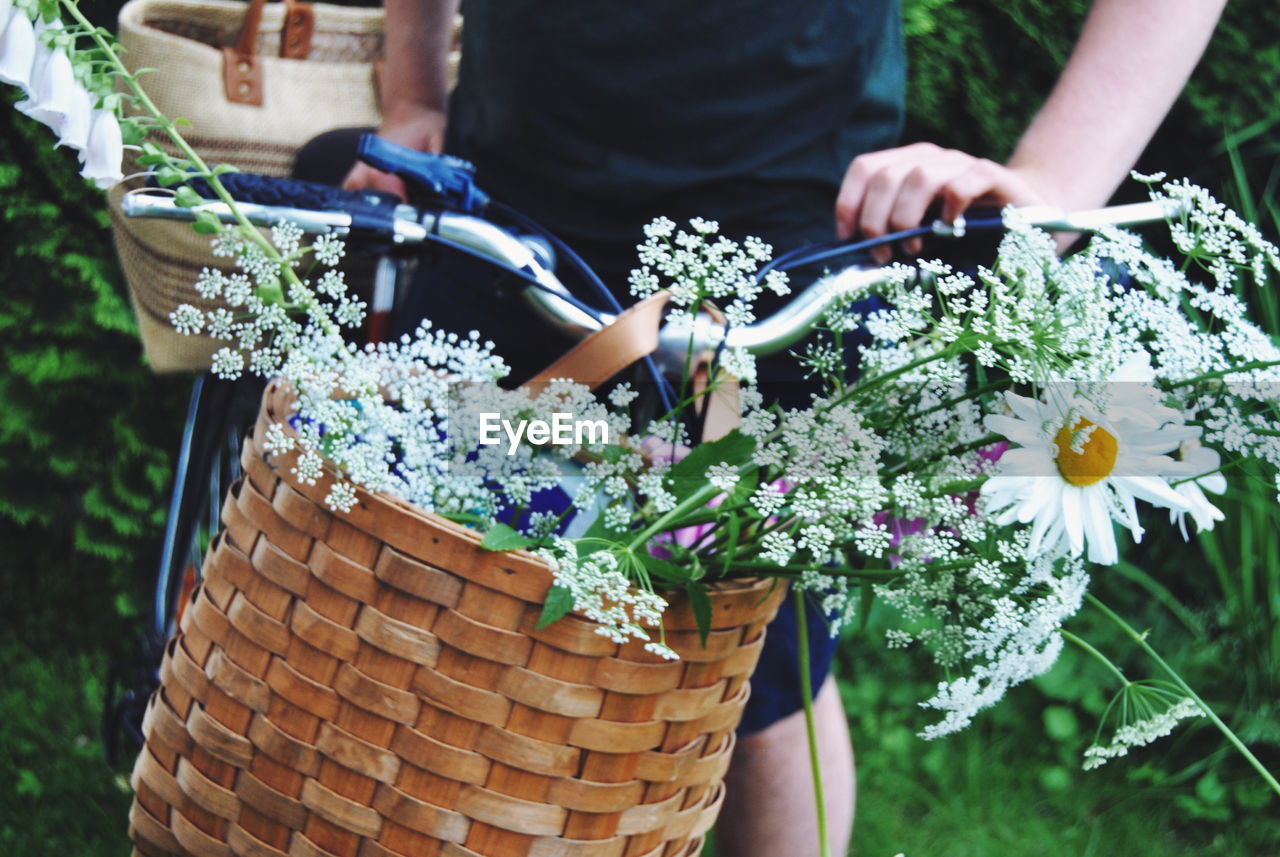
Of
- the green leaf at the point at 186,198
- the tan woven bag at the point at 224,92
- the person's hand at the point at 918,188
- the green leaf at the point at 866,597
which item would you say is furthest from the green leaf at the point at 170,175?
the tan woven bag at the point at 224,92

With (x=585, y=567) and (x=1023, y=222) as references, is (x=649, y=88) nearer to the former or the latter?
(x=1023, y=222)

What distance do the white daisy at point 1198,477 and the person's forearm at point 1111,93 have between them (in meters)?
0.48

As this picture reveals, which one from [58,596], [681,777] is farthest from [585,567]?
[58,596]

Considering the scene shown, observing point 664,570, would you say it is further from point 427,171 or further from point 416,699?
point 427,171

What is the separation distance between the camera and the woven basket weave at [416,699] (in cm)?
69

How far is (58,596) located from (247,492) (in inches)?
83.1

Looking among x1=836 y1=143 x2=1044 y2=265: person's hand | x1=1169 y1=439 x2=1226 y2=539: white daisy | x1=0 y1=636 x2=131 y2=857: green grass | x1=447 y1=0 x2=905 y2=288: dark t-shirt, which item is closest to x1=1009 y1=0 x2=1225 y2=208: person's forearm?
x1=836 y1=143 x2=1044 y2=265: person's hand

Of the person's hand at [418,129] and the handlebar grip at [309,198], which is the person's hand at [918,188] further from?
the person's hand at [418,129]

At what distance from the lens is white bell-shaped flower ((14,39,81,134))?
0.67m

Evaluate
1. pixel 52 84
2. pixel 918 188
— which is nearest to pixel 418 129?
pixel 918 188

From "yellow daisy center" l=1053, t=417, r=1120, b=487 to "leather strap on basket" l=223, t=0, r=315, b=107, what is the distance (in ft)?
4.30

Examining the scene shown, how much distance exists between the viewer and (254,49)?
5.38 ft

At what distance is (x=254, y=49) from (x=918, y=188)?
3.53ft

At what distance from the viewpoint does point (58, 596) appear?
257 cm
